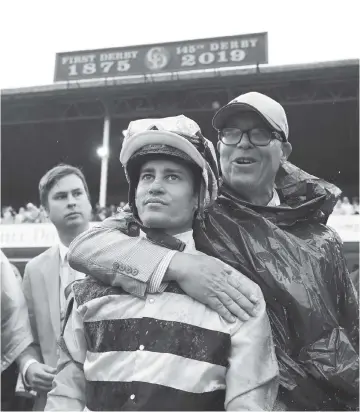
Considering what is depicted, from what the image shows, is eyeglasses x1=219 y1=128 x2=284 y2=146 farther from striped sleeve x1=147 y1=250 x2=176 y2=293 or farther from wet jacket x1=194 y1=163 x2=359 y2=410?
striped sleeve x1=147 y1=250 x2=176 y2=293

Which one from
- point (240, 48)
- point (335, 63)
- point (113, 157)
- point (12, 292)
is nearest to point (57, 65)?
point (113, 157)

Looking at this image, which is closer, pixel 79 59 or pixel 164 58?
pixel 164 58

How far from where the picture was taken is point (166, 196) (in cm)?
158

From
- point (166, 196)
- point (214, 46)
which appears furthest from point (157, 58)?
point (166, 196)

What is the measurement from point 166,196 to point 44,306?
1.26 m

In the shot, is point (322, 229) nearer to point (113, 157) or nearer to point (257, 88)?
point (257, 88)

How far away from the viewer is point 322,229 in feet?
5.65

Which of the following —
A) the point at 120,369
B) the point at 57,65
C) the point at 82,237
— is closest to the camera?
the point at 120,369

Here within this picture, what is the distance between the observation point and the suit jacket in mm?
2459

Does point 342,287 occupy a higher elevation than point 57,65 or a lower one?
lower

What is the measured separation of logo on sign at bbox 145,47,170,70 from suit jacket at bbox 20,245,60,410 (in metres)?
10.3

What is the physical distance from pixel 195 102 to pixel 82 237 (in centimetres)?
1076

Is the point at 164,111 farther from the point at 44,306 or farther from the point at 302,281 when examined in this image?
the point at 302,281

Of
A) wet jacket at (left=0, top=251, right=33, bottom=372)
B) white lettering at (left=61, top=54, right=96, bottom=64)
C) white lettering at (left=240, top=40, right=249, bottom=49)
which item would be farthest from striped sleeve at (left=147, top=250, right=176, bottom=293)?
white lettering at (left=61, top=54, right=96, bottom=64)
